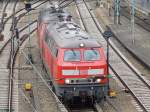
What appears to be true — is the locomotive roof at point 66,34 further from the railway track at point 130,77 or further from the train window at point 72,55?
the railway track at point 130,77

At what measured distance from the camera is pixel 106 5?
54.5 m

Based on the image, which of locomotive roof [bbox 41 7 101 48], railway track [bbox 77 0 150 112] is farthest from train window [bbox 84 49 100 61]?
railway track [bbox 77 0 150 112]

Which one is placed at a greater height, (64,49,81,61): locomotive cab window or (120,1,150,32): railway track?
(64,49,81,61): locomotive cab window

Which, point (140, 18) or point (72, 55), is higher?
point (72, 55)

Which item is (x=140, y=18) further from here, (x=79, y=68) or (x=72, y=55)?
(x=79, y=68)

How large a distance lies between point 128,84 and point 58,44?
15.9 feet

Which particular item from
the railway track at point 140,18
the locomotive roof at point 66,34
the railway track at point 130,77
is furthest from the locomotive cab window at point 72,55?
the railway track at point 140,18

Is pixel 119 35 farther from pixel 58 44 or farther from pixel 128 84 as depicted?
pixel 58 44

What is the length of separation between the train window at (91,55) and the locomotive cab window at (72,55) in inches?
11.4

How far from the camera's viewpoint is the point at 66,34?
2327 centimetres

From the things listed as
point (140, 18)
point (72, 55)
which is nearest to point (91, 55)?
point (72, 55)

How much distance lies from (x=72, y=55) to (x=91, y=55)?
74 cm

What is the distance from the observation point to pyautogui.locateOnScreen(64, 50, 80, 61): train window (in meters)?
21.6

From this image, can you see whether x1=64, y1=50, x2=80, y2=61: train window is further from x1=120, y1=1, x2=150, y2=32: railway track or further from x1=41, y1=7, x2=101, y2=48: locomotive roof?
x1=120, y1=1, x2=150, y2=32: railway track
